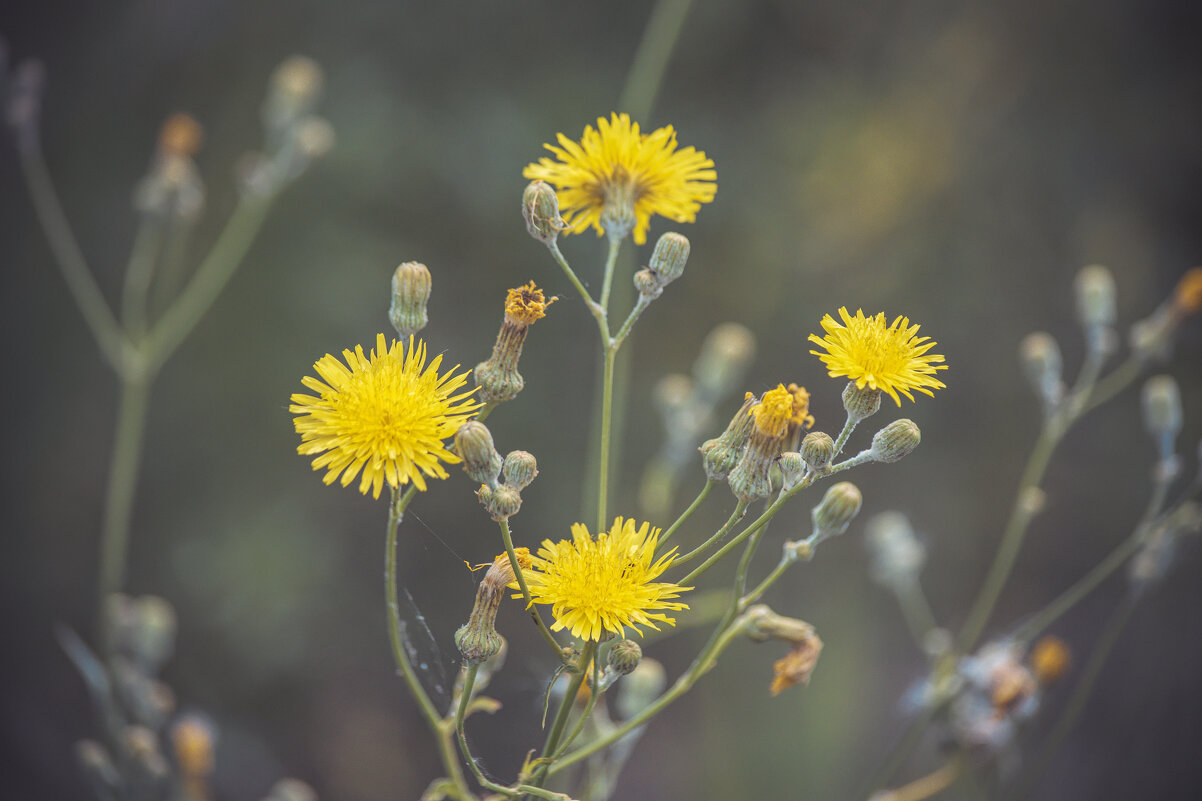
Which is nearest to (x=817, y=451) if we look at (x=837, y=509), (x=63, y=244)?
(x=837, y=509)

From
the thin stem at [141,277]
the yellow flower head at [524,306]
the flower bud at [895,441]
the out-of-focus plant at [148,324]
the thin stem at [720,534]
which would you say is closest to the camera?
the thin stem at [720,534]

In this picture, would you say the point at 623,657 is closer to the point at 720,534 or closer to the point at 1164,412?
the point at 720,534

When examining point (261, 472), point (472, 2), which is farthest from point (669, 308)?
point (261, 472)

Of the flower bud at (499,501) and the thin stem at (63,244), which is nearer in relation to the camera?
the flower bud at (499,501)

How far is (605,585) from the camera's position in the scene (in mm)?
875

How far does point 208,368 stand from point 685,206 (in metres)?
2.07

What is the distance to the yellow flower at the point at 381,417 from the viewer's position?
90cm

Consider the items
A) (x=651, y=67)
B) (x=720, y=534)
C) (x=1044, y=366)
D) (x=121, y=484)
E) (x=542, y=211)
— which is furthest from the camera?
(x=651, y=67)

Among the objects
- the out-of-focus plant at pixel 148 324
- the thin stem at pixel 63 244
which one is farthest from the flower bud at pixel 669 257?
the thin stem at pixel 63 244

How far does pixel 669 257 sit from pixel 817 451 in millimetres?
328

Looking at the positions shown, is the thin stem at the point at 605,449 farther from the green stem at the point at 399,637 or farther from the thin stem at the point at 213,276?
the thin stem at the point at 213,276

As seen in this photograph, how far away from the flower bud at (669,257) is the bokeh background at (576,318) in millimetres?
1409

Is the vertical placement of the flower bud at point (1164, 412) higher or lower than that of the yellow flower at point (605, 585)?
higher

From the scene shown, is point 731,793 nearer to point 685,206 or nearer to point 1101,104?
point 685,206
